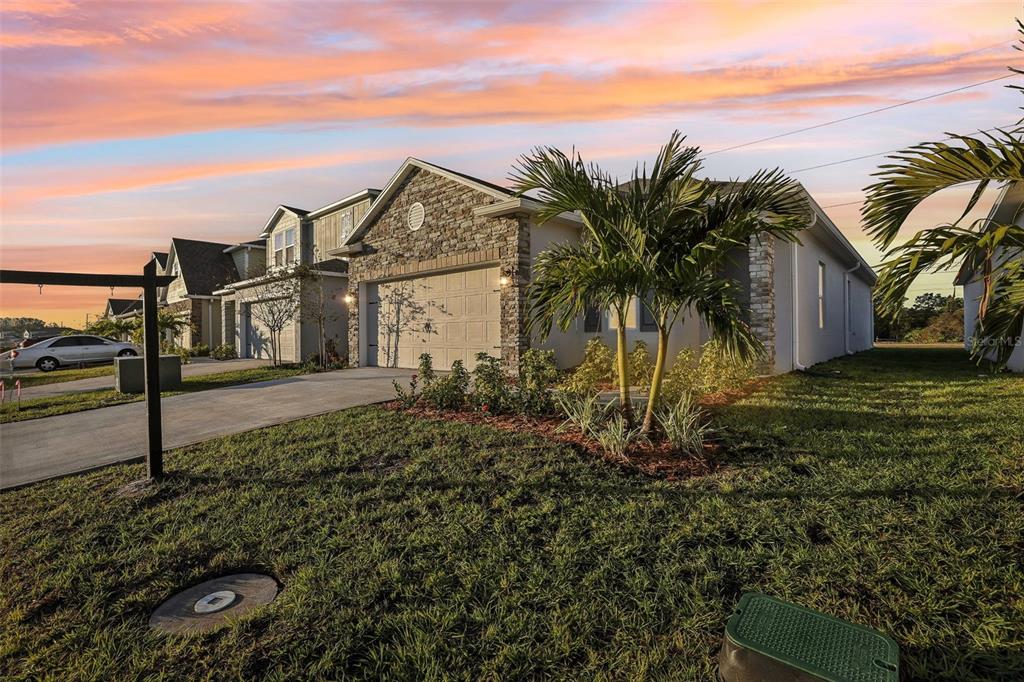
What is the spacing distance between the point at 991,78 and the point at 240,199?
13.4 meters

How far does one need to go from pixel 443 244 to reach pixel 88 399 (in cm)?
775

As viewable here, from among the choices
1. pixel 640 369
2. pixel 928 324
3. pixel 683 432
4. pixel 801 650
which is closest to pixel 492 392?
pixel 683 432

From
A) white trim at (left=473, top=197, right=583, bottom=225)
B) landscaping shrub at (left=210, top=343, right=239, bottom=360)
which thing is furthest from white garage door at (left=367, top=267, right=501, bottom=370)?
landscaping shrub at (left=210, top=343, right=239, bottom=360)

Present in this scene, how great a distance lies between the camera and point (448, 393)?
263 inches

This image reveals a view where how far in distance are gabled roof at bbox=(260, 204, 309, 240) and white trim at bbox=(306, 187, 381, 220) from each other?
58 centimetres

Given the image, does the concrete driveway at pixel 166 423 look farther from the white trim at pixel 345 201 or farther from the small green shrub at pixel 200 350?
the small green shrub at pixel 200 350

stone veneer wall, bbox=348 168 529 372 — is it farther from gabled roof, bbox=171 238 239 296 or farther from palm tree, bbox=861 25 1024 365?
gabled roof, bbox=171 238 239 296

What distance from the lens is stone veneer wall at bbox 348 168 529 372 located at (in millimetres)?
9633

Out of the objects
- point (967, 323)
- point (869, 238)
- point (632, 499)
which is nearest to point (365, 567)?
point (632, 499)

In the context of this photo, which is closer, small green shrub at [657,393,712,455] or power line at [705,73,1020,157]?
small green shrub at [657,393,712,455]

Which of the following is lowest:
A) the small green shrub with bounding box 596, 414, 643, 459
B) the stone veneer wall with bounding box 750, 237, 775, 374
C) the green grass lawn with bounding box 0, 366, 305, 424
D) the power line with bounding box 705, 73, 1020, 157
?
the green grass lawn with bounding box 0, 366, 305, 424

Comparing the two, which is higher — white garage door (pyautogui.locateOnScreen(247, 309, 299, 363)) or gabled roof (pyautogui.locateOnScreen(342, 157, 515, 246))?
gabled roof (pyautogui.locateOnScreen(342, 157, 515, 246))

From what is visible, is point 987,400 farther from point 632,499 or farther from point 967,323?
point 967,323

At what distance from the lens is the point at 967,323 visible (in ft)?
53.6
